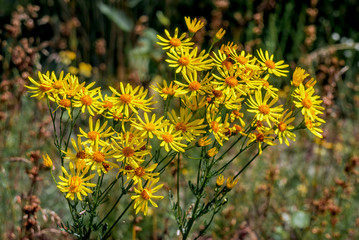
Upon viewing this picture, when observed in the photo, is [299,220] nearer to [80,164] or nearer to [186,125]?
[186,125]

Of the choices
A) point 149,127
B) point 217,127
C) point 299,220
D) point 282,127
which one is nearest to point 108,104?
point 149,127

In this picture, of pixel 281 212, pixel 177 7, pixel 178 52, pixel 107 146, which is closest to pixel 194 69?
pixel 178 52

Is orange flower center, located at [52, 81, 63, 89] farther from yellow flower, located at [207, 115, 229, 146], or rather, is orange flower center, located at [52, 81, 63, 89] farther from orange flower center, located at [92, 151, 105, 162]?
yellow flower, located at [207, 115, 229, 146]

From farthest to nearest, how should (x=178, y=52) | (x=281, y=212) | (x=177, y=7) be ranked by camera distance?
(x=177, y=7)
(x=281, y=212)
(x=178, y=52)

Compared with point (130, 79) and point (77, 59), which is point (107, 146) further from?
point (77, 59)

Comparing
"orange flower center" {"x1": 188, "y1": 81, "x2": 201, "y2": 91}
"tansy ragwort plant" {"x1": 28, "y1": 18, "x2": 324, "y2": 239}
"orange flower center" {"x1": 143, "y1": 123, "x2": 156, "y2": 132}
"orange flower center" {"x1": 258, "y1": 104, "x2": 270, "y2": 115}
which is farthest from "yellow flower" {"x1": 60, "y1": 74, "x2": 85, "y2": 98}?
"orange flower center" {"x1": 258, "y1": 104, "x2": 270, "y2": 115}

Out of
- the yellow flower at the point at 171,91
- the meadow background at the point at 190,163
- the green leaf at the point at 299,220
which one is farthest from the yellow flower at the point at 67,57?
the yellow flower at the point at 171,91

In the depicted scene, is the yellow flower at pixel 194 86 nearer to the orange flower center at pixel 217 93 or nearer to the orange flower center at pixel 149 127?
the orange flower center at pixel 217 93
